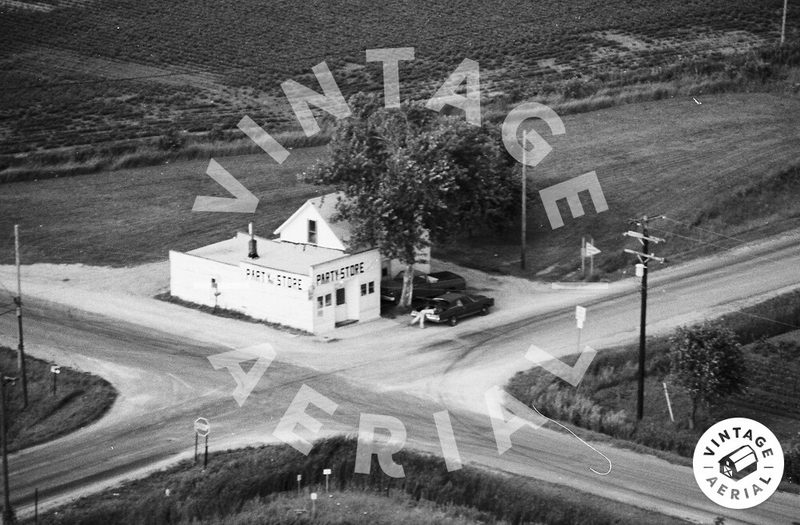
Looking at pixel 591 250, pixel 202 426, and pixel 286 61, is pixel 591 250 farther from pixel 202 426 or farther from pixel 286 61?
pixel 286 61

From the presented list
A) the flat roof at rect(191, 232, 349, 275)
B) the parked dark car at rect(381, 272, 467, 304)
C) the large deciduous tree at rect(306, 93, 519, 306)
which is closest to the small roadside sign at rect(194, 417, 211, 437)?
the flat roof at rect(191, 232, 349, 275)

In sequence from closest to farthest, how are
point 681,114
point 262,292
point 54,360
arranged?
point 54,360 < point 262,292 < point 681,114

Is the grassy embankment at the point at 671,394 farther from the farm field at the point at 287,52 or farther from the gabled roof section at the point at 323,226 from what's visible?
the farm field at the point at 287,52

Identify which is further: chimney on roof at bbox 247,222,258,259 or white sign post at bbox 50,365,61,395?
chimney on roof at bbox 247,222,258,259

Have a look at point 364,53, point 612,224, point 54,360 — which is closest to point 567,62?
point 364,53

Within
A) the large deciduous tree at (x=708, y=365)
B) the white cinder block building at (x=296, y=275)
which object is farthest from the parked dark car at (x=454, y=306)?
the large deciduous tree at (x=708, y=365)

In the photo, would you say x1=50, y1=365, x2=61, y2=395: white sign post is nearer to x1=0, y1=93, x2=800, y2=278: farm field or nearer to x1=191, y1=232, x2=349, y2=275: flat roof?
x1=191, y1=232, x2=349, y2=275: flat roof

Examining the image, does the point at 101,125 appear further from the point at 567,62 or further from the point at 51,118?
the point at 567,62
